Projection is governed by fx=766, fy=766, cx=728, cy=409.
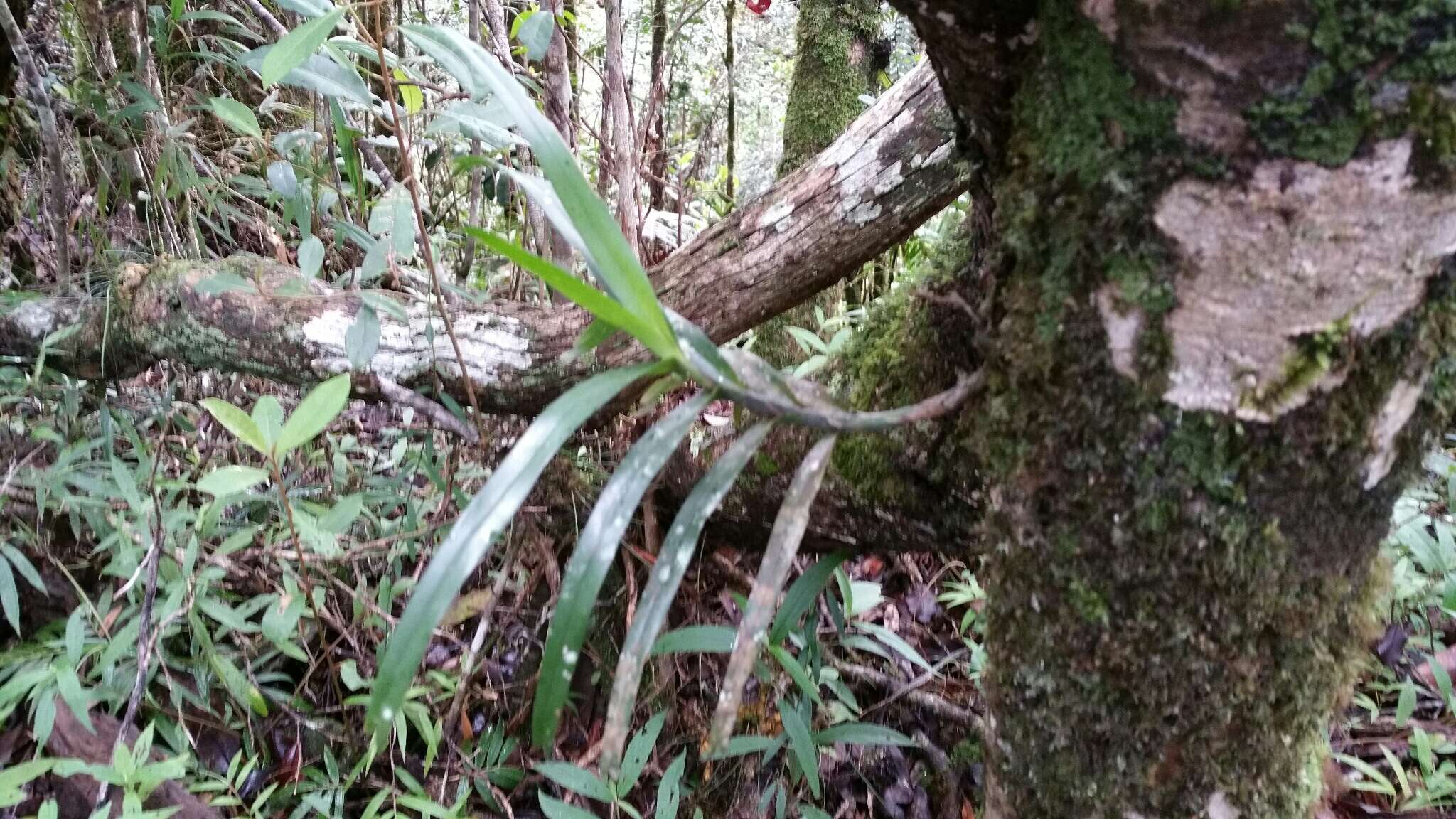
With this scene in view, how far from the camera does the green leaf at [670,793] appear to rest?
108 cm

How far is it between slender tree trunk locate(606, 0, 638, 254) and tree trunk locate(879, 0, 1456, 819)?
927 mm

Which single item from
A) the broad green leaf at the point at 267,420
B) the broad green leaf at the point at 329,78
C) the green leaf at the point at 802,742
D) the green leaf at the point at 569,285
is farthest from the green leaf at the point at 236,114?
the green leaf at the point at 802,742

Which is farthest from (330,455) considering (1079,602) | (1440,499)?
(1440,499)

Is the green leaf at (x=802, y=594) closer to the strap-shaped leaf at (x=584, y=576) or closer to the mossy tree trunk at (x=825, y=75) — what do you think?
the strap-shaped leaf at (x=584, y=576)

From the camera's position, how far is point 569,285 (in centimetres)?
58

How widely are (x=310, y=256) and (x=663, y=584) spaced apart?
2.86 ft

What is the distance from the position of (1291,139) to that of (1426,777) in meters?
1.20

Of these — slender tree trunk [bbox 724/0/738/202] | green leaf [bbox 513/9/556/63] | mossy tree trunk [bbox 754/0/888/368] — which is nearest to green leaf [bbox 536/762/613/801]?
green leaf [bbox 513/9/556/63]

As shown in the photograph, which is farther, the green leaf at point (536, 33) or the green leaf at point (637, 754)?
the green leaf at point (536, 33)

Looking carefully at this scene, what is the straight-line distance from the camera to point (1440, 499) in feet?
4.66

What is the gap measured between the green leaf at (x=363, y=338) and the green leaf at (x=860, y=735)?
2.90 feet

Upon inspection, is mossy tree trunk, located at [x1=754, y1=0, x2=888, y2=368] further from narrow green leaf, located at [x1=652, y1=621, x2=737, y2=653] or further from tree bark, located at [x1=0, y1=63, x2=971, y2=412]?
narrow green leaf, located at [x1=652, y1=621, x2=737, y2=653]

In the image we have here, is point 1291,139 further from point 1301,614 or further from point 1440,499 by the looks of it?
point 1440,499

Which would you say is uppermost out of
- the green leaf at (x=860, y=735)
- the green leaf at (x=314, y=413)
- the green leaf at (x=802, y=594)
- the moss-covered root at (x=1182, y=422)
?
the green leaf at (x=314, y=413)
